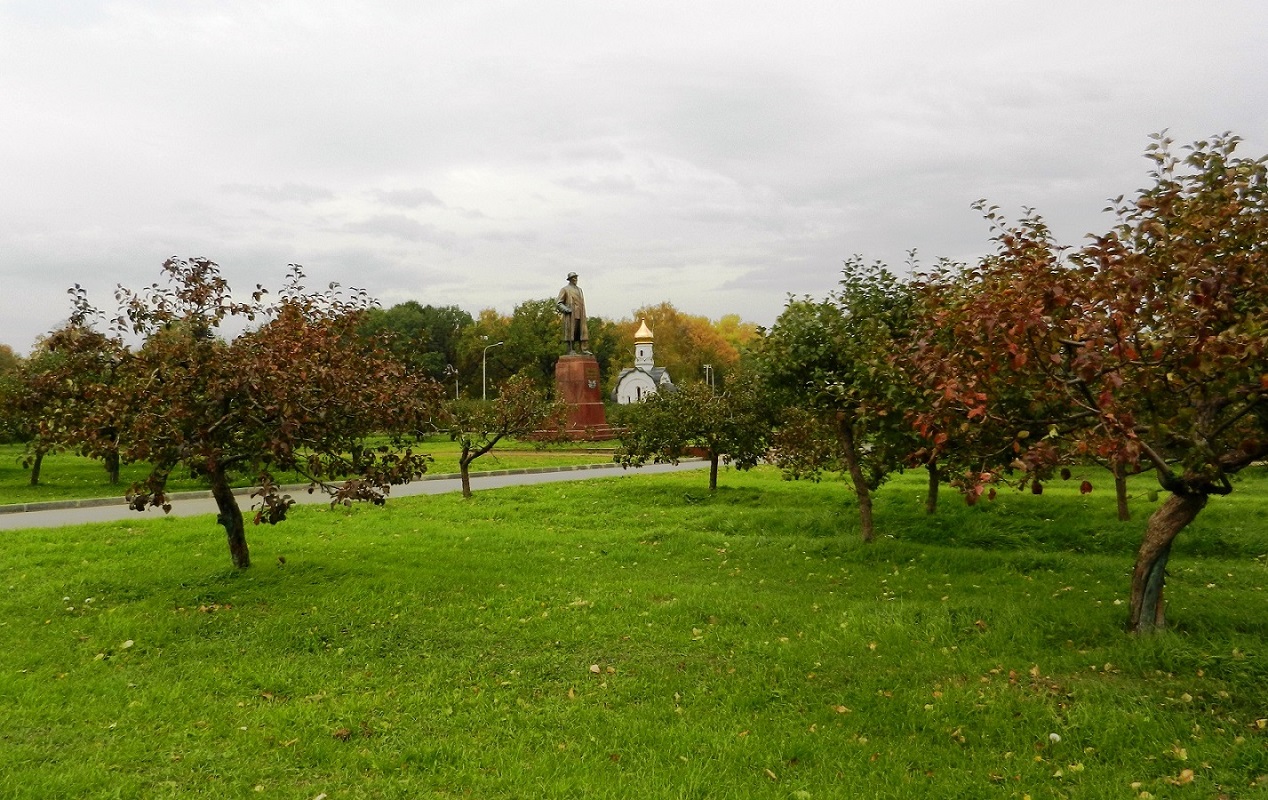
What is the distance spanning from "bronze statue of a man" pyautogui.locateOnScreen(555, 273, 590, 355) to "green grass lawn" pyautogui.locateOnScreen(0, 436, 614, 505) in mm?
5321

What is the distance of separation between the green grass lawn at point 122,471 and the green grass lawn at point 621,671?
3.55 metres

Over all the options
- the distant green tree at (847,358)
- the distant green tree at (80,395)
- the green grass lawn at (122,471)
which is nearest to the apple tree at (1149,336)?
the distant green tree at (847,358)

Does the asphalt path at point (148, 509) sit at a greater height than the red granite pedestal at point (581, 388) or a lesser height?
lesser

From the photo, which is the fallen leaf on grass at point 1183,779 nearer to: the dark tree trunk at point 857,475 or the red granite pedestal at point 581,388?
the dark tree trunk at point 857,475

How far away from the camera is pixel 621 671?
21.2ft

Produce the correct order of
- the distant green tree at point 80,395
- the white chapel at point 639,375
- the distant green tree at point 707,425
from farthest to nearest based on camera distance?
1. the white chapel at point 639,375
2. the distant green tree at point 707,425
3. the distant green tree at point 80,395

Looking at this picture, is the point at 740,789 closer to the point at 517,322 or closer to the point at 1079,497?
the point at 1079,497

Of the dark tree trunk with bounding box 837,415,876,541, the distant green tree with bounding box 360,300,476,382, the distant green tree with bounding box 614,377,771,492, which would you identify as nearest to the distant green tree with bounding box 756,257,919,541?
the dark tree trunk with bounding box 837,415,876,541

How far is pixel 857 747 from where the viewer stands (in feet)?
16.6

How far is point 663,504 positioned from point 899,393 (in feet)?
30.1

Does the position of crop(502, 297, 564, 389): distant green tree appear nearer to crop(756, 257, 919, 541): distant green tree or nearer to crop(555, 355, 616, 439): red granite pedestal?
crop(555, 355, 616, 439): red granite pedestal

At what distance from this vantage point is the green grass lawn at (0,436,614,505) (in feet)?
62.4

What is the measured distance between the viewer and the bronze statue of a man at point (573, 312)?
41219 millimetres

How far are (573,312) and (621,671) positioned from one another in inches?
1399
